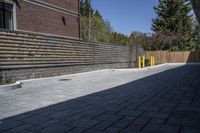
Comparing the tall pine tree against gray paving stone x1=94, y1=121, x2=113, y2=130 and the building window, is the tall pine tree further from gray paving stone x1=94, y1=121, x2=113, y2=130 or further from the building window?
gray paving stone x1=94, y1=121, x2=113, y2=130

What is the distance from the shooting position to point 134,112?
12.9 ft

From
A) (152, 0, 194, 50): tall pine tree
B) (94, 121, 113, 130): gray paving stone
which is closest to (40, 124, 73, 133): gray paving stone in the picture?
(94, 121, 113, 130): gray paving stone

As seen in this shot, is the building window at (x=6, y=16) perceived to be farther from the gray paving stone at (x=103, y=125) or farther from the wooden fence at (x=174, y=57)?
the wooden fence at (x=174, y=57)

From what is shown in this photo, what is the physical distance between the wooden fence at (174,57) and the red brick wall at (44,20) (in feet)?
52.9

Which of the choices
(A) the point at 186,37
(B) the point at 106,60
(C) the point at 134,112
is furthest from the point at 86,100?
(A) the point at 186,37

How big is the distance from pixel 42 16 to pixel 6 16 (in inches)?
98.4

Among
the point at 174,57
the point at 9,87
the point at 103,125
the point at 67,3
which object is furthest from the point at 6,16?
the point at 174,57

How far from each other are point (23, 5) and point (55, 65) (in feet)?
12.4

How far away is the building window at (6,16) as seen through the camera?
34.8 ft

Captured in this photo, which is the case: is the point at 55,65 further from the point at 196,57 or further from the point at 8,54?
the point at 196,57

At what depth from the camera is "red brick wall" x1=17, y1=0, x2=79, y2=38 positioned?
461 inches

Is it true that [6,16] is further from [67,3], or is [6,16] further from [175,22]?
[175,22]

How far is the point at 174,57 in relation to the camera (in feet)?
99.6

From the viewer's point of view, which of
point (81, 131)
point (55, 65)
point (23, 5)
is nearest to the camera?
point (81, 131)
